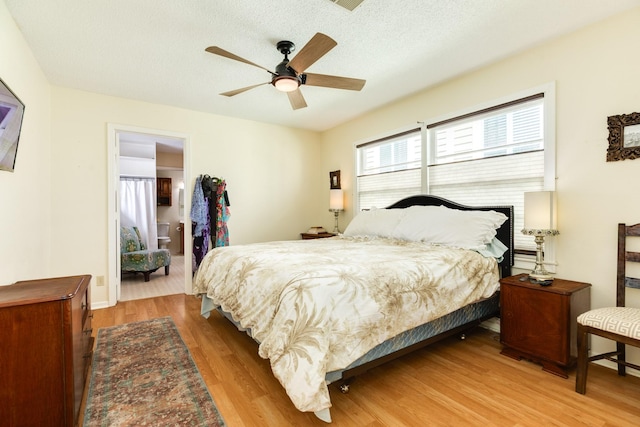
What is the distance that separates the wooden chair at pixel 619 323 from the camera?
1.73 meters

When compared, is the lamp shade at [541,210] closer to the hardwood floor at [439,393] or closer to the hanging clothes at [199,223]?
the hardwood floor at [439,393]

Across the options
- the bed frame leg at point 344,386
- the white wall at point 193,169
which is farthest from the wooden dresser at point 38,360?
the white wall at point 193,169

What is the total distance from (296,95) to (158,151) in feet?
20.3

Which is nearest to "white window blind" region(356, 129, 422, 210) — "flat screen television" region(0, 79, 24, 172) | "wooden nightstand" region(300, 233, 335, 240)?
"wooden nightstand" region(300, 233, 335, 240)

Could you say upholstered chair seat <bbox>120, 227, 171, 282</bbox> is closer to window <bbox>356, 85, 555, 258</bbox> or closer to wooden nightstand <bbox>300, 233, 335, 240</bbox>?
wooden nightstand <bbox>300, 233, 335, 240</bbox>

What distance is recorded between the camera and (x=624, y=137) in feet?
7.11

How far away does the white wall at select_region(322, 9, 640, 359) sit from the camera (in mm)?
2174

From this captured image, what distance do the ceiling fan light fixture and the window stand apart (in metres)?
1.83

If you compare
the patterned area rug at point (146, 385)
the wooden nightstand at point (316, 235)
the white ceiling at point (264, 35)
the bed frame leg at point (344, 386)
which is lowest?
the patterned area rug at point (146, 385)

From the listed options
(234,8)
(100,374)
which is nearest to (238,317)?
(100,374)

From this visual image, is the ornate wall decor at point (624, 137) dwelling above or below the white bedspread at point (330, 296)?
above

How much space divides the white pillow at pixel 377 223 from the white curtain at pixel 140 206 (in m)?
4.67

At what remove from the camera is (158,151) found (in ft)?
24.8

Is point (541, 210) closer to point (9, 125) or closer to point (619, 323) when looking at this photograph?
point (619, 323)
